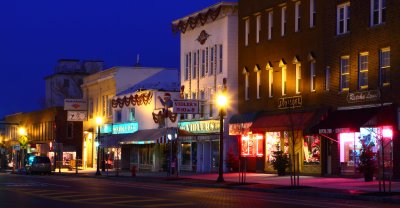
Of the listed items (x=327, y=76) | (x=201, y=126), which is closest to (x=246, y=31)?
(x=201, y=126)

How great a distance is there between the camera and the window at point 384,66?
3791 centimetres

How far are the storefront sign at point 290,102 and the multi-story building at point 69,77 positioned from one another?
64064mm

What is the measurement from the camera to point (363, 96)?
3931 centimetres

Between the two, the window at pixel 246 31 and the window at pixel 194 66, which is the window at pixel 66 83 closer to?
the window at pixel 194 66

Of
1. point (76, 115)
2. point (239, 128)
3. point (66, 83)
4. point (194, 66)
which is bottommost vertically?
point (239, 128)

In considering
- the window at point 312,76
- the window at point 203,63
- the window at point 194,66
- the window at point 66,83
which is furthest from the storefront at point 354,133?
the window at point 66,83

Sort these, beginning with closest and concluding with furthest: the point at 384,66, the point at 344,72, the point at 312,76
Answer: the point at 384,66 → the point at 344,72 → the point at 312,76

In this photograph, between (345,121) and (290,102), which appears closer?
(345,121)

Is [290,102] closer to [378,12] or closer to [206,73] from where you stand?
[378,12]

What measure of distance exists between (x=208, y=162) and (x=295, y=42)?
47.8 ft

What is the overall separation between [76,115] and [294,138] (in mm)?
37355

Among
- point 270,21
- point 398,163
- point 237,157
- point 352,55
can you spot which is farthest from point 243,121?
point 398,163

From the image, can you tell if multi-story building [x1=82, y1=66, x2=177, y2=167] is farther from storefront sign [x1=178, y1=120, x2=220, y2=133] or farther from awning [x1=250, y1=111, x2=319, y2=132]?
awning [x1=250, y1=111, x2=319, y2=132]

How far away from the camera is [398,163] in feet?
121
